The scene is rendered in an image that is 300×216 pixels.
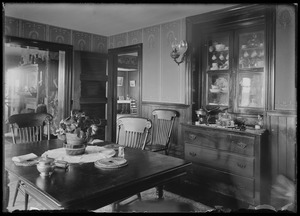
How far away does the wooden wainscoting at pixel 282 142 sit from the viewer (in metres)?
3.07

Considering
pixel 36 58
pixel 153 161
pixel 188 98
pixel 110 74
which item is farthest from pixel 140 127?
pixel 36 58

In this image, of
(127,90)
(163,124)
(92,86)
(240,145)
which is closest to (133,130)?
(240,145)

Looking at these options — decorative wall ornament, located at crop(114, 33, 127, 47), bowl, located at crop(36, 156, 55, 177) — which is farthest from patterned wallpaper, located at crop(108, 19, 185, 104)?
bowl, located at crop(36, 156, 55, 177)

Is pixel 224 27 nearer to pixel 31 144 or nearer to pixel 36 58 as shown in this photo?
pixel 31 144

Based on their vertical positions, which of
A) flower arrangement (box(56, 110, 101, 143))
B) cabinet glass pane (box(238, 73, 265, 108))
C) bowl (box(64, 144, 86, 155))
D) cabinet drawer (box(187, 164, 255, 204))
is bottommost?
cabinet drawer (box(187, 164, 255, 204))

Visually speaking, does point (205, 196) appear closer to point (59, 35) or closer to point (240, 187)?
point (240, 187)

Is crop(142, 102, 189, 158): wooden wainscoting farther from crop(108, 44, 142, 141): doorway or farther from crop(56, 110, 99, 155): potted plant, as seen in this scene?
crop(56, 110, 99, 155): potted plant

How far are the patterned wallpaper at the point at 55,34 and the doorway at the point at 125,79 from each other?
1.14ft

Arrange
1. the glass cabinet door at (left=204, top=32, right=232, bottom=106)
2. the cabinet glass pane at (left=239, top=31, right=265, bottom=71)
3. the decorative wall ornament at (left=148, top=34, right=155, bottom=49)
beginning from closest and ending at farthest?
the cabinet glass pane at (left=239, top=31, right=265, bottom=71)
the glass cabinet door at (left=204, top=32, right=232, bottom=106)
the decorative wall ornament at (left=148, top=34, right=155, bottom=49)

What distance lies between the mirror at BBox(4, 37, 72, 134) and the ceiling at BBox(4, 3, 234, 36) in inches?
28.0

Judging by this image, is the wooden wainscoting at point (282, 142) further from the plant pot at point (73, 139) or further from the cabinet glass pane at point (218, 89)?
the plant pot at point (73, 139)

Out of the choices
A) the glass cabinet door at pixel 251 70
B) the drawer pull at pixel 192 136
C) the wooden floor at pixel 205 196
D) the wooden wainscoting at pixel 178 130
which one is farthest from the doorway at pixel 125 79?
the glass cabinet door at pixel 251 70

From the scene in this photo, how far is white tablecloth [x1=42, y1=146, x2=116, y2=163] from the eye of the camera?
2039 mm

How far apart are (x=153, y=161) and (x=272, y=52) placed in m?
2.26
